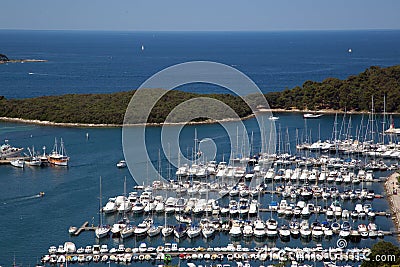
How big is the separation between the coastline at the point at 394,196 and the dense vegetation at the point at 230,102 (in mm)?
10292

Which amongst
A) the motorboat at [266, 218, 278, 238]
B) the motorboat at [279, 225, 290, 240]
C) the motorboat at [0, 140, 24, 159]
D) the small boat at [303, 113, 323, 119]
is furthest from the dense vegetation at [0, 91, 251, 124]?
the motorboat at [279, 225, 290, 240]

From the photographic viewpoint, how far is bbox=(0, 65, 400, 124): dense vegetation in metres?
28.8

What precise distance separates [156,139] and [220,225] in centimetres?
1027

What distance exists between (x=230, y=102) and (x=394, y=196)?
13859 millimetres

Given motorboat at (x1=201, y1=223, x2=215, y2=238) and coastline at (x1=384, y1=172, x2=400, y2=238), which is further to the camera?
coastline at (x1=384, y1=172, x2=400, y2=238)

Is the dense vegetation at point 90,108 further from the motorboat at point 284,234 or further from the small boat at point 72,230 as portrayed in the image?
the motorboat at point 284,234

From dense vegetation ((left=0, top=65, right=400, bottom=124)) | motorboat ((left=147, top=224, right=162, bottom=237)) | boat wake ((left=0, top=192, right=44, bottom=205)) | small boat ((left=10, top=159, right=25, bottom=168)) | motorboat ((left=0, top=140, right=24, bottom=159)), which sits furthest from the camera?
dense vegetation ((left=0, top=65, right=400, bottom=124))

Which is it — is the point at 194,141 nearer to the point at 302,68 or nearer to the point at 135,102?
the point at 135,102

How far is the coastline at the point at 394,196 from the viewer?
15347 mm

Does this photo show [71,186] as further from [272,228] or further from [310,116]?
[310,116]

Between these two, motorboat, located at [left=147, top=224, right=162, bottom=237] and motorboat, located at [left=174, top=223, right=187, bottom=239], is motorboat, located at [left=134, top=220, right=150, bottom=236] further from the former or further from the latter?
motorboat, located at [left=174, top=223, right=187, bottom=239]

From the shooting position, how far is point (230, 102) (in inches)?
1185

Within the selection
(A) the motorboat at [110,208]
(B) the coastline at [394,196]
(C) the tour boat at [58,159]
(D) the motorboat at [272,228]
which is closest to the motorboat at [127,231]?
(A) the motorboat at [110,208]

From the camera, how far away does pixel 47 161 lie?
2169cm
